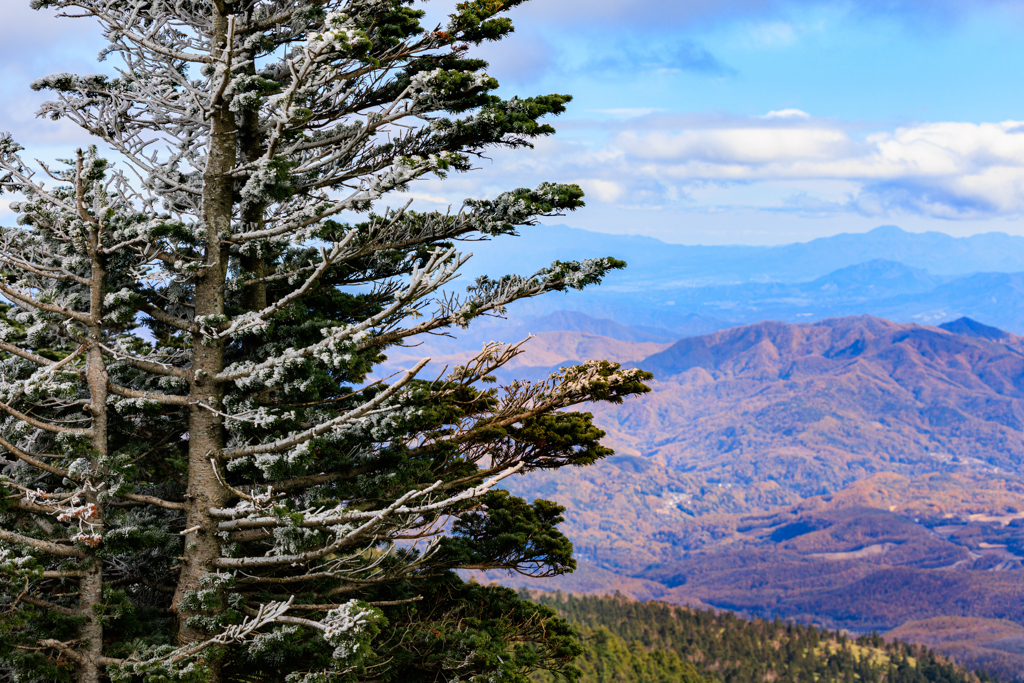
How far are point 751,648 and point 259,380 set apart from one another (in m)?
159

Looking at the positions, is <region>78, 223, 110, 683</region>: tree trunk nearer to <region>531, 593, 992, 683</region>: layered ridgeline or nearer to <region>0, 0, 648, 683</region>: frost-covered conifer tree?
<region>0, 0, 648, 683</region>: frost-covered conifer tree

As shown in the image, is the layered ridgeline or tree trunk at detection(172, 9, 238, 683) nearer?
tree trunk at detection(172, 9, 238, 683)

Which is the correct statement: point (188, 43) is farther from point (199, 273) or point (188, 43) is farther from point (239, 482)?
point (239, 482)

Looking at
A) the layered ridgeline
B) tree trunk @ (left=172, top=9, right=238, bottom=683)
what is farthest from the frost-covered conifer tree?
the layered ridgeline

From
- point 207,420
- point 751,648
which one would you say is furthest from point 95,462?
point 751,648

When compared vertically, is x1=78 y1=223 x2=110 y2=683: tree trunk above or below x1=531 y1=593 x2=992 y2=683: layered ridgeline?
above

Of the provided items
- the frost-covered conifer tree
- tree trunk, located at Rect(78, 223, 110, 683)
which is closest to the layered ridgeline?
the frost-covered conifer tree

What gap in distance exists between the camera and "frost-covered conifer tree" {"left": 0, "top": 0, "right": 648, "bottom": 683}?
1076cm

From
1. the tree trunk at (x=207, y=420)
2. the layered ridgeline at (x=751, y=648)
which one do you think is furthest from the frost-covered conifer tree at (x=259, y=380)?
the layered ridgeline at (x=751, y=648)

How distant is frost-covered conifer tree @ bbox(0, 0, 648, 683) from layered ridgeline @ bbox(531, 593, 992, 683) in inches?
4622

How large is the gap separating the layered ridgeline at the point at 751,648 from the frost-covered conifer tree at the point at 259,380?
117m

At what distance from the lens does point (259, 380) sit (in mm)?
11383

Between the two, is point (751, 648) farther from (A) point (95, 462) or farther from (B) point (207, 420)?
(A) point (95, 462)

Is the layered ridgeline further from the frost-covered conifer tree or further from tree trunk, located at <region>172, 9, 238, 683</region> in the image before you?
tree trunk, located at <region>172, 9, 238, 683</region>
